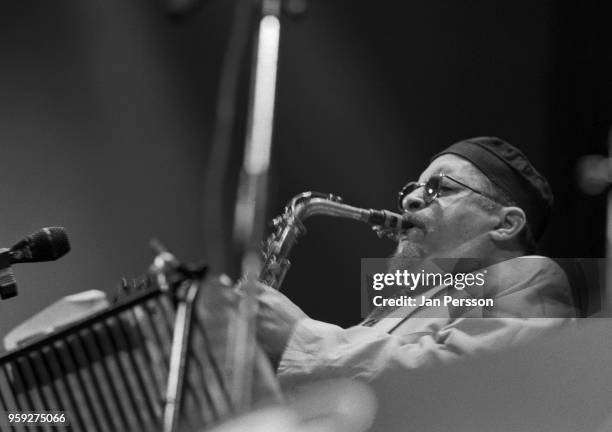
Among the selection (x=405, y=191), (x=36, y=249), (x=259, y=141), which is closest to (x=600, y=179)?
(x=405, y=191)

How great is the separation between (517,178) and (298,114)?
695 millimetres

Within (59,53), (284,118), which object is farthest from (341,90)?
(59,53)

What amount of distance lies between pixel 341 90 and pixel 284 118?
0.22 m

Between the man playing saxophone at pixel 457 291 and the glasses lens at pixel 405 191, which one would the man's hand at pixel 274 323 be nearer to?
the man playing saxophone at pixel 457 291

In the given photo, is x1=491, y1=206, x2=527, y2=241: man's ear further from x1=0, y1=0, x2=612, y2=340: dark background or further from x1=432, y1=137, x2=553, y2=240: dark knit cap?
x1=0, y1=0, x2=612, y2=340: dark background

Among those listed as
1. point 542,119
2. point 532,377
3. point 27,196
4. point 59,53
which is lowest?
point 532,377

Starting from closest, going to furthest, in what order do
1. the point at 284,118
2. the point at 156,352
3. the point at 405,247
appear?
the point at 156,352, the point at 405,247, the point at 284,118

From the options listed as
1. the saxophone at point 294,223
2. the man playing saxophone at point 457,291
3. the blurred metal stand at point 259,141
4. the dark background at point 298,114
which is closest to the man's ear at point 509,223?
the man playing saxophone at point 457,291

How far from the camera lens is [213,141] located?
2.72 metres

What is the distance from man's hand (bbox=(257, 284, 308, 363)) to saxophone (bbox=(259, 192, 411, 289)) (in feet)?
1.92

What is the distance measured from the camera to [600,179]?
242 cm

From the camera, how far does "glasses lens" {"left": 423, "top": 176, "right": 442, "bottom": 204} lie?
258cm

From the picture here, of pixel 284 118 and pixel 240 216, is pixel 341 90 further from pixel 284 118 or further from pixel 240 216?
pixel 240 216

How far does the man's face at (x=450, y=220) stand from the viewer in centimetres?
252
